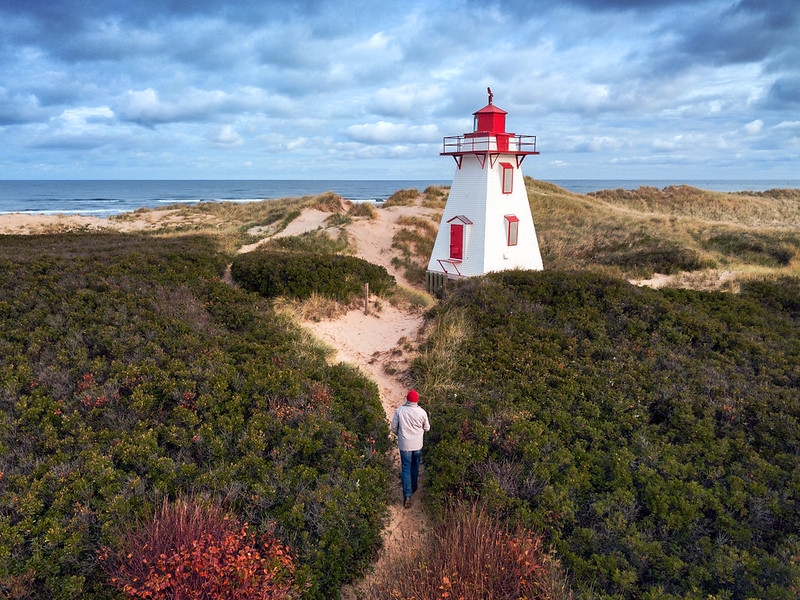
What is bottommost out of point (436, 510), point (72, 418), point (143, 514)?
point (436, 510)

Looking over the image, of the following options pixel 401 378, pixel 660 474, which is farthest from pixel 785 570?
pixel 401 378

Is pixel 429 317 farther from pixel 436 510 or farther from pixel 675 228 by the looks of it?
pixel 675 228

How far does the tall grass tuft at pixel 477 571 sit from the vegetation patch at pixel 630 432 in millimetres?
521

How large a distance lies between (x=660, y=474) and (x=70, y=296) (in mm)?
11975

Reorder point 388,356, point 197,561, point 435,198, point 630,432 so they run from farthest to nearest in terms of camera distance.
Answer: point 435,198, point 388,356, point 630,432, point 197,561

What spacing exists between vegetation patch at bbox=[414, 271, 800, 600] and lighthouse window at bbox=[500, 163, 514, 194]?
8375mm

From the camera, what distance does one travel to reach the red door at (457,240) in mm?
19203

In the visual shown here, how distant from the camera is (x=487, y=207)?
718 inches

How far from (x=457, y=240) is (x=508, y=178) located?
135 inches

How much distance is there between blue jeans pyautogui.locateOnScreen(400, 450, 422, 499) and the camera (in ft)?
21.0

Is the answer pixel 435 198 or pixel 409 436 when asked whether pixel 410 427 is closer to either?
pixel 409 436

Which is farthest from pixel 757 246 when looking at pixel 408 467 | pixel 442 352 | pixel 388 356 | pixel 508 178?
pixel 408 467

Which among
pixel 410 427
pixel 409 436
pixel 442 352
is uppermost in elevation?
pixel 442 352

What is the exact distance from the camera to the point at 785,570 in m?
4.54
